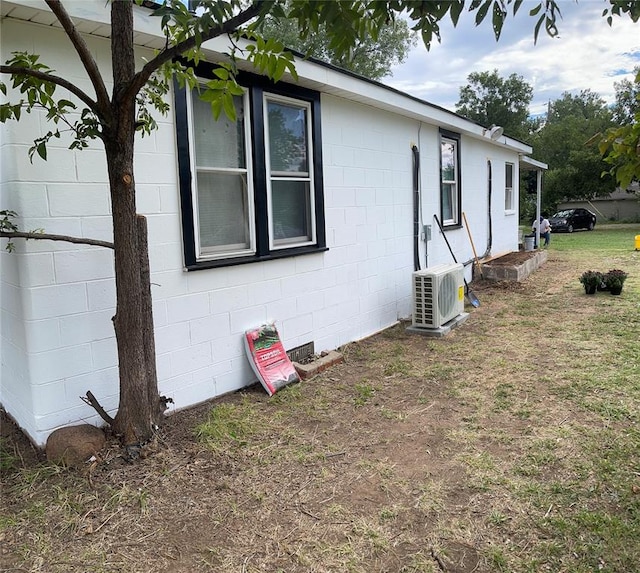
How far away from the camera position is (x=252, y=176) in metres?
4.20

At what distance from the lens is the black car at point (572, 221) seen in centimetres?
2539

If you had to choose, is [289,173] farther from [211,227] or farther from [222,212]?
[211,227]

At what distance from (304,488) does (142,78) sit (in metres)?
2.37

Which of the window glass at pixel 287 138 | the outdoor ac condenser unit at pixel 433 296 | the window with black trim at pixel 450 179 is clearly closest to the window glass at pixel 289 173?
the window glass at pixel 287 138

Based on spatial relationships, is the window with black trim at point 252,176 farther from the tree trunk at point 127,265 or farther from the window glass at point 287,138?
the tree trunk at point 127,265

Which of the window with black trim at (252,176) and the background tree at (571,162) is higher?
the background tree at (571,162)

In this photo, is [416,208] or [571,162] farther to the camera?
[571,162]

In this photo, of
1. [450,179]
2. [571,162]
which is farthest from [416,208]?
[571,162]

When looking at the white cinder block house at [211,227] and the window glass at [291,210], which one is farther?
the window glass at [291,210]

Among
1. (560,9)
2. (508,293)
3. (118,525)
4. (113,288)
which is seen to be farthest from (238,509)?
(508,293)

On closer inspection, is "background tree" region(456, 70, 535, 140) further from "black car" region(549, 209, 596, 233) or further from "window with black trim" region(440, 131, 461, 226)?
"window with black trim" region(440, 131, 461, 226)

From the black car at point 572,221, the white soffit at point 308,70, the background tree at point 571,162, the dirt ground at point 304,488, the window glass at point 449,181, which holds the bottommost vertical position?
the dirt ground at point 304,488

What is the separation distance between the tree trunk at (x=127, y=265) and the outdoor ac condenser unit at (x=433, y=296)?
3602 mm

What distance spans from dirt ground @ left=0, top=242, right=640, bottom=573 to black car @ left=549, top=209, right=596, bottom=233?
23811mm
